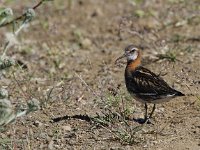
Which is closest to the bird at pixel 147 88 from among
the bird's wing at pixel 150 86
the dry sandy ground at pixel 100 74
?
the bird's wing at pixel 150 86

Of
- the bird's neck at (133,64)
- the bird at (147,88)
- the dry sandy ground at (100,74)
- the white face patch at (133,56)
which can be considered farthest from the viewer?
the white face patch at (133,56)

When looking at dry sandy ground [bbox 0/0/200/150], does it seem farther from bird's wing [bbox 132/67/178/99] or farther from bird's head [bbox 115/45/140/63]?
bird's head [bbox 115/45/140/63]

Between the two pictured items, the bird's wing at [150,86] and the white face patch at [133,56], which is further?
the white face patch at [133,56]

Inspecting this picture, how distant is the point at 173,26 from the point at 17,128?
5002 mm

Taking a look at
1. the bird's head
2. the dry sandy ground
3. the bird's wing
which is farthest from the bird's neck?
the dry sandy ground

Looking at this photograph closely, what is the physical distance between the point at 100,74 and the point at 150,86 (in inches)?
90.6

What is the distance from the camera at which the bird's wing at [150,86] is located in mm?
7891

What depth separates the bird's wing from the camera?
789cm

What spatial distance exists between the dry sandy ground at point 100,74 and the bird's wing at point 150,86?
26 centimetres

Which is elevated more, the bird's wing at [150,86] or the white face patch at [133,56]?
the white face patch at [133,56]

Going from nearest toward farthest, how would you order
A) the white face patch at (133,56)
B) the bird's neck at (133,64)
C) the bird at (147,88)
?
the bird at (147,88), the bird's neck at (133,64), the white face patch at (133,56)

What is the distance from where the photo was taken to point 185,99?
8.69 meters

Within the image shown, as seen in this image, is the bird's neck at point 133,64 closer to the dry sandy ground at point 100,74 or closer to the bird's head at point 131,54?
the bird's head at point 131,54

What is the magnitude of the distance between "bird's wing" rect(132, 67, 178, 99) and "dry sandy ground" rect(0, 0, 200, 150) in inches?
10.0
